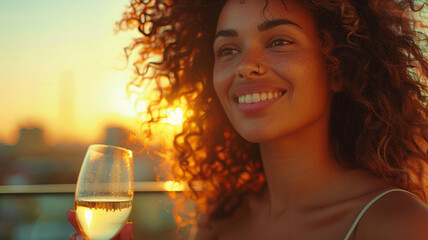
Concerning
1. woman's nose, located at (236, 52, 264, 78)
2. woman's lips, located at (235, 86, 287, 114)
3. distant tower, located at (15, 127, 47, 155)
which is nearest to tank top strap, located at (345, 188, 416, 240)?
woman's lips, located at (235, 86, 287, 114)

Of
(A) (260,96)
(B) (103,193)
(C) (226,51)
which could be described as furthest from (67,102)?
(A) (260,96)

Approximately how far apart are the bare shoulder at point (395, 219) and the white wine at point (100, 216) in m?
0.78

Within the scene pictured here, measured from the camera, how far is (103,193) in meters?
1.50

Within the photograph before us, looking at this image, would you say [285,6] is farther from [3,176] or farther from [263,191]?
[3,176]

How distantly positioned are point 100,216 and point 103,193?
75mm

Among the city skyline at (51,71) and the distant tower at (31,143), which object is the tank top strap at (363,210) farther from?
the distant tower at (31,143)

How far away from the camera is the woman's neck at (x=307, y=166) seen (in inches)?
67.6

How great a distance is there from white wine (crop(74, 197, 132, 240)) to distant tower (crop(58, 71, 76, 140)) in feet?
7.34

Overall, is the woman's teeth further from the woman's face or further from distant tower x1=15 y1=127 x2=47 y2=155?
distant tower x1=15 y1=127 x2=47 y2=155

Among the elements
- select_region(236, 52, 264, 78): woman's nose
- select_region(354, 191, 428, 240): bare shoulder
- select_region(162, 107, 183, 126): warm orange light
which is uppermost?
select_region(236, 52, 264, 78): woman's nose

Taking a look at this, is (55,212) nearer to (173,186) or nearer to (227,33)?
(173,186)

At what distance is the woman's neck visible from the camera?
1717mm

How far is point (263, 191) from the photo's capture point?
6.97 ft

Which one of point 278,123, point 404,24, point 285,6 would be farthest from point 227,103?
point 404,24
